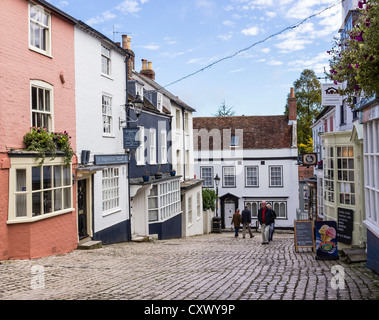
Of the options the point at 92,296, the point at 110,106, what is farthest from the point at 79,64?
the point at 92,296

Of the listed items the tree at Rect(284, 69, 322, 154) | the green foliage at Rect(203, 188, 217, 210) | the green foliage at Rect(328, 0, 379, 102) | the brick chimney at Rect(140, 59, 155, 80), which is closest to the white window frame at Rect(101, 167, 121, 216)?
the green foliage at Rect(328, 0, 379, 102)

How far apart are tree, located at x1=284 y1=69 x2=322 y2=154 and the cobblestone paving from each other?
39.9 m

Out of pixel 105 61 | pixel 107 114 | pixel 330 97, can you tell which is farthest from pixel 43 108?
pixel 330 97

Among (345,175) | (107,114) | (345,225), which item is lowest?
(345,225)

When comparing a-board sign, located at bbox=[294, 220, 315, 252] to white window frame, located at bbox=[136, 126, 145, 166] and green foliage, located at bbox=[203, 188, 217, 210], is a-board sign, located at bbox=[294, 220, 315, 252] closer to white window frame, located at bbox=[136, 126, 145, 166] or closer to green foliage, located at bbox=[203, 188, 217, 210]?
Answer: white window frame, located at bbox=[136, 126, 145, 166]

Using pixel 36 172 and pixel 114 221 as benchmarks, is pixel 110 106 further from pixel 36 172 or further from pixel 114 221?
pixel 36 172

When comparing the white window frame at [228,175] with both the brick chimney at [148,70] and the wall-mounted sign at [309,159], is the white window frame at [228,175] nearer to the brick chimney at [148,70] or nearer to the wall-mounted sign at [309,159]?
the brick chimney at [148,70]

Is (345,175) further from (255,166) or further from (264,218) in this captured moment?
(255,166)

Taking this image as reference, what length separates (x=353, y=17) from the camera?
15750 millimetres

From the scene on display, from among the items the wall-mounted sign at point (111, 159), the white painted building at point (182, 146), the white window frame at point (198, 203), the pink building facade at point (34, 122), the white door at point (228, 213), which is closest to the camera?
the pink building facade at point (34, 122)

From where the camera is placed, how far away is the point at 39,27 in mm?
11953

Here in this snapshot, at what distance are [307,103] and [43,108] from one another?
142 feet

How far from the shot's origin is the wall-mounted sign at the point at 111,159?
14.8 m

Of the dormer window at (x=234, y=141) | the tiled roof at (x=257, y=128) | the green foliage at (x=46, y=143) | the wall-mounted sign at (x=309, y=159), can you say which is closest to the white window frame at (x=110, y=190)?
the green foliage at (x=46, y=143)
